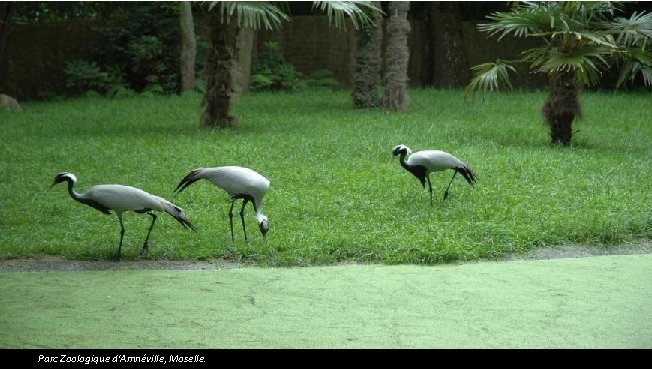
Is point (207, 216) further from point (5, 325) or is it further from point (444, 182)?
point (5, 325)

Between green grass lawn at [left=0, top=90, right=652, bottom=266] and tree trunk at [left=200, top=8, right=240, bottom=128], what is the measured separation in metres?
0.33

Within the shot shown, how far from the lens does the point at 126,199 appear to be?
620 cm

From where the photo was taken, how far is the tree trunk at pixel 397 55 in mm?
14273

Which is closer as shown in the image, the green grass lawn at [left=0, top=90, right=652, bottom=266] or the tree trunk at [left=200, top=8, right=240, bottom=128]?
the green grass lawn at [left=0, top=90, right=652, bottom=266]

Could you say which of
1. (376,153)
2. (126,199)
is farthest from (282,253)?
(376,153)

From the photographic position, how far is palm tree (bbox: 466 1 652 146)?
10.2 meters

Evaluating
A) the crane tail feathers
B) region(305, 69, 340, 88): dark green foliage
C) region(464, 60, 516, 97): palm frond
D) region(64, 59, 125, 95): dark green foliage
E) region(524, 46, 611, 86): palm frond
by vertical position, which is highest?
region(524, 46, 611, 86): palm frond

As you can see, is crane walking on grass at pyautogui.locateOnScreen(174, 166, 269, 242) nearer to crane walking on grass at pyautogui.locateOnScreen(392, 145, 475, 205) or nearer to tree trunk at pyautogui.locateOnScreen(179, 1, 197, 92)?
crane walking on grass at pyautogui.locateOnScreen(392, 145, 475, 205)

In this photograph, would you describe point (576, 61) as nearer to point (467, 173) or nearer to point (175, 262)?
point (467, 173)

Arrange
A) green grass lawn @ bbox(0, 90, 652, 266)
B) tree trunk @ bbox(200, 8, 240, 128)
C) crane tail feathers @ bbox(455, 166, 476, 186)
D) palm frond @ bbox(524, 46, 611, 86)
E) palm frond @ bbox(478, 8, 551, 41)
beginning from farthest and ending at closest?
tree trunk @ bbox(200, 8, 240, 128)
palm frond @ bbox(478, 8, 551, 41)
palm frond @ bbox(524, 46, 611, 86)
crane tail feathers @ bbox(455, 166, 476, 186)
green grass lawn @ bbox(0, 90, 652, 266)

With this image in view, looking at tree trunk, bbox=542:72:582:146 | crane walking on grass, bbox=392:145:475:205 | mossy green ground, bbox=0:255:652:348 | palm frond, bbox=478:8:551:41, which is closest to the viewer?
mossy green ground, bbox=0:255:652:348

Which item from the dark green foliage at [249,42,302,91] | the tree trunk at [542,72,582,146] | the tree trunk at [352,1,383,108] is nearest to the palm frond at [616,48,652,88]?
the tree trunk at [542,72,582,146]

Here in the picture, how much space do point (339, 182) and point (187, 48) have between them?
9.64 m

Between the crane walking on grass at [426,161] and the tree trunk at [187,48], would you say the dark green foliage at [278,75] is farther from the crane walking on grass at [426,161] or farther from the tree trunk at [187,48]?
the crane walking on grass at [426,161]
